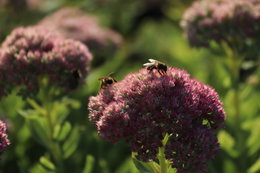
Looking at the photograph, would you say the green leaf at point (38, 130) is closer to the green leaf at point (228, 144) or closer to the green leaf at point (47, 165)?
the green leaf at point (47, 165)

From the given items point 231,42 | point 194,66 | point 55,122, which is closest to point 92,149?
point 55,122

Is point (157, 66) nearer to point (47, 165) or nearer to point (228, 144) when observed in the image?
point (47, 165)

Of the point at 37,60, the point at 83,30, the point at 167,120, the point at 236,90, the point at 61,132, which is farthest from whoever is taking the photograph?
the point at 83,30

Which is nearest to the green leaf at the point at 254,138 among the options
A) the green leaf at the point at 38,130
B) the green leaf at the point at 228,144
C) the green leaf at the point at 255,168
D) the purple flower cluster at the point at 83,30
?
the green leaf at the point at 228,144

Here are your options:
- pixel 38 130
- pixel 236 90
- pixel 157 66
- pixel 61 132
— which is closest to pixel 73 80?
pixel 61 132

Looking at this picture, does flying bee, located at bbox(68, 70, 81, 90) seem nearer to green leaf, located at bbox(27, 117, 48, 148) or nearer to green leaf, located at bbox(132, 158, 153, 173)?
green leaf, located at bbox(27, 117, 48, 148)

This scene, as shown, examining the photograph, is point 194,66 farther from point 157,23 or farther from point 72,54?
point 157,23
